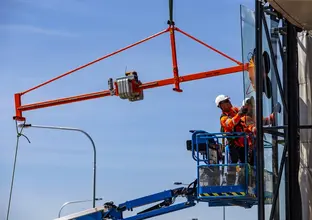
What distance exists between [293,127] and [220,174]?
7.68 ft

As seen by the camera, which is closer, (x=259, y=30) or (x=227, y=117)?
(x=259, y=30)

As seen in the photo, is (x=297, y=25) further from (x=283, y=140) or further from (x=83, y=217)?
(x=83, y=217)

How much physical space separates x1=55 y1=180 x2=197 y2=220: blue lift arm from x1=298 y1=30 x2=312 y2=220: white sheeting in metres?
3.28

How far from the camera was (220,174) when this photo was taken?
43.5 feet

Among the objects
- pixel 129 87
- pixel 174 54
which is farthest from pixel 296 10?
pixel 129 87

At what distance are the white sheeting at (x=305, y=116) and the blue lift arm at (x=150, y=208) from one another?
129 inches

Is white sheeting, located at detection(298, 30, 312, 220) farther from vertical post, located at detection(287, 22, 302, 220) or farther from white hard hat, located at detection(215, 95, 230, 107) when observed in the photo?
white hard hat, located at detection(215, 95, 230, 107)

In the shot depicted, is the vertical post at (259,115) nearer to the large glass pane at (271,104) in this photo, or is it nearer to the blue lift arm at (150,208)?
the large glass pane at (271,104)

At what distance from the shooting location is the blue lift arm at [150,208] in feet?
48.9

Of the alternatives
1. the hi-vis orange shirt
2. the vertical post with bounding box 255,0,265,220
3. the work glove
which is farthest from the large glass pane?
the hi-vis orange shirt

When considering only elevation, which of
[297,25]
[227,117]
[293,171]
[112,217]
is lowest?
[112,217]

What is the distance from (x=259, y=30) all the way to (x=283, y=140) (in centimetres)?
192

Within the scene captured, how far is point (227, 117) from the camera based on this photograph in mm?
13531

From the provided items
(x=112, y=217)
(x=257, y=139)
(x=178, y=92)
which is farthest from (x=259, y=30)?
(x=178, y=92)
